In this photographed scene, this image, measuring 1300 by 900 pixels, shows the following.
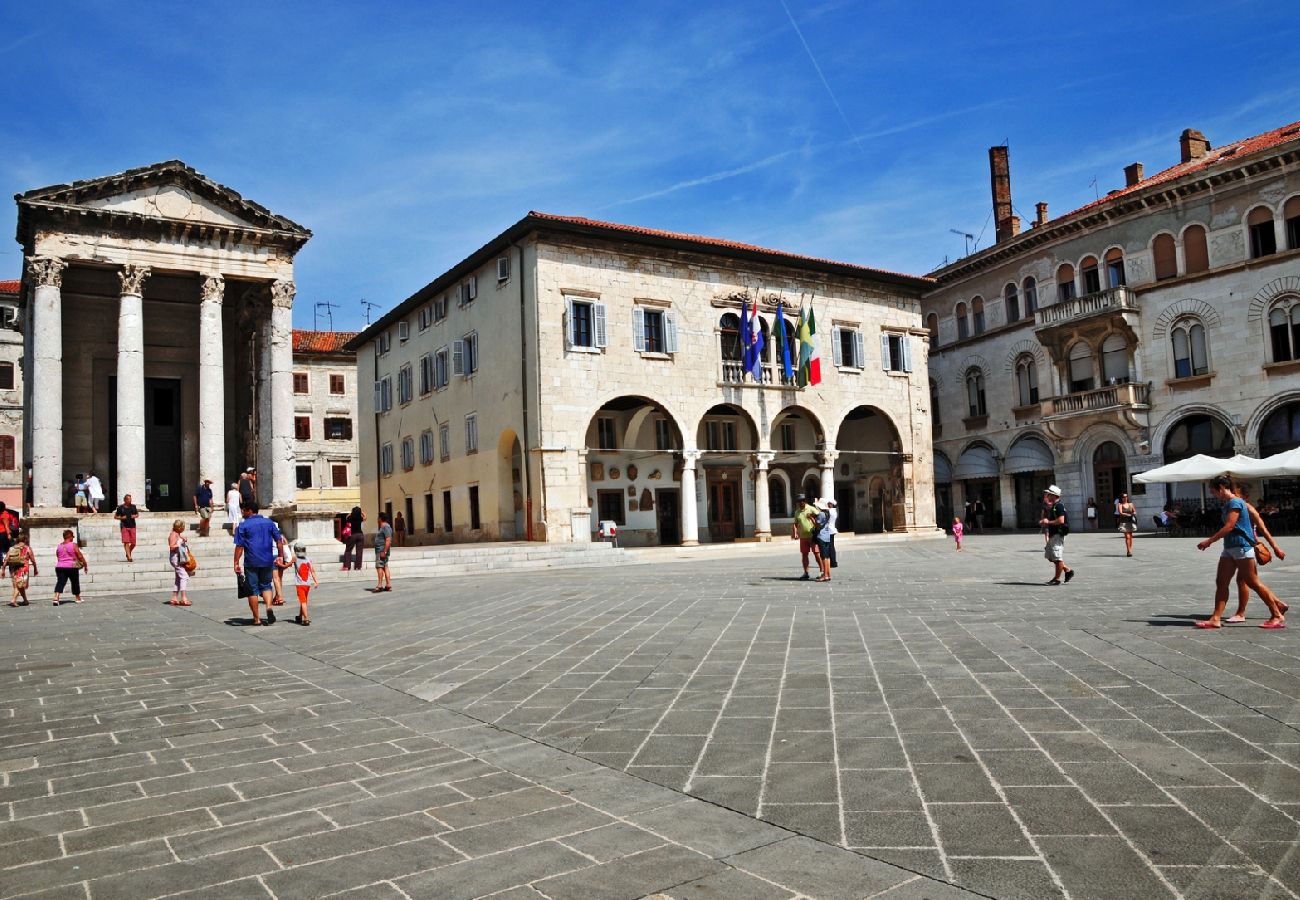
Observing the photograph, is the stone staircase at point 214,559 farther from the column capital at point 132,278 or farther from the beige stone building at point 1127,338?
the beige stone building at point 1127,338

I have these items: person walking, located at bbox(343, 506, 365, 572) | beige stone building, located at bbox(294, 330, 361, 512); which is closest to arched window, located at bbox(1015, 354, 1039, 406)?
person walking, located at bbox(343, 506, 365, 572)

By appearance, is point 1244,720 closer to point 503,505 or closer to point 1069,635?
point 1069,635

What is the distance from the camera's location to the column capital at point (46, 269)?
77.3 feet

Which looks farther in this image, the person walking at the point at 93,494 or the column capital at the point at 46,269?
the person walking at the point at 93,494

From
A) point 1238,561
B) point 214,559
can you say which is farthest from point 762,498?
point 1238,561

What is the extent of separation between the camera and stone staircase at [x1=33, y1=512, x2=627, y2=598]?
19672 millimetres

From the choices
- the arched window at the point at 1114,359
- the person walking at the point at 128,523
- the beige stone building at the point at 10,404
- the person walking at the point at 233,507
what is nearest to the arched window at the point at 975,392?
the arched window at the point at 1114,359

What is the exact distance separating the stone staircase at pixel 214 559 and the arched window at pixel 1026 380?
22092 millimetres

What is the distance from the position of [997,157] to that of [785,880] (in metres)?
47.2

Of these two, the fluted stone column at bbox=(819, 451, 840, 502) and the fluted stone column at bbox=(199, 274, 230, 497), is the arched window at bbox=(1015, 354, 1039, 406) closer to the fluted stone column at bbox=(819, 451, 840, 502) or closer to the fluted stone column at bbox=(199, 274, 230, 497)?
the fluted stone column at bbox=(819, 451, 840, 502)

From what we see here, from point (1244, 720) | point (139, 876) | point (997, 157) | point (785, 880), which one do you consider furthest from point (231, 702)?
point (997, 157)

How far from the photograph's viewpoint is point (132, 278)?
24.9 metres

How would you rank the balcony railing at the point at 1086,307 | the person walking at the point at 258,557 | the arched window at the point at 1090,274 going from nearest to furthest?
the person walking at the point at 258,557 → the balcony railing at the point at 1086,307 → the arched window at the point at 1090,274

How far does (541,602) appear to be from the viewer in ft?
46.4
